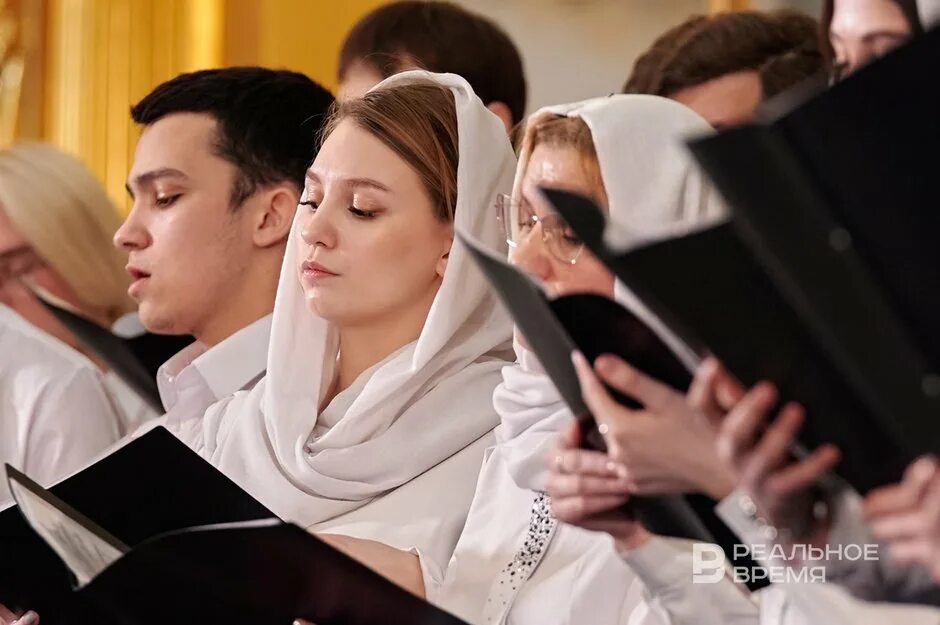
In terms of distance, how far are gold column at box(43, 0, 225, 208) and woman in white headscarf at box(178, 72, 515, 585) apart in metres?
2.43

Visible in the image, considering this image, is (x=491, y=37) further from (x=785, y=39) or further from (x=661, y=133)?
(x=661, y=133)

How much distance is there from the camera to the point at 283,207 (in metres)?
3.06

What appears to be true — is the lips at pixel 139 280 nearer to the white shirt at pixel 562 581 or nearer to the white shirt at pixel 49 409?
the white shirt at pixel 49 409

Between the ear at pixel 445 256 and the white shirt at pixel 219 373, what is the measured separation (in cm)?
65

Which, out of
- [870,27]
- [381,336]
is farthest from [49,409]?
[870,27]

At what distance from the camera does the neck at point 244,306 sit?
303cm

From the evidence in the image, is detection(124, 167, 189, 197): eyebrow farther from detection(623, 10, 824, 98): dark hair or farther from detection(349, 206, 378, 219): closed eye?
detection(623, 10, 824, 98): dark hair

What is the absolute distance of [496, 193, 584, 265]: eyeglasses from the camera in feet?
6.63

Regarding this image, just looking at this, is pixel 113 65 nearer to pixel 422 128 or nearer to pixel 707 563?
pixel 422 128

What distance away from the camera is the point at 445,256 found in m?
2.47

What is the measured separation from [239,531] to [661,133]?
0.89 meters

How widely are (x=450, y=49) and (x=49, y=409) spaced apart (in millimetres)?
→ 1144

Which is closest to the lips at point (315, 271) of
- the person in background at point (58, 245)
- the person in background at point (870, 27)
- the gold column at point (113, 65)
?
the person in background at point (870, 27)

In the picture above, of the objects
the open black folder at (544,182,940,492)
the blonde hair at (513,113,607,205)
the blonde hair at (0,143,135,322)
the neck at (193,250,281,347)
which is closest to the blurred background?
the blonde hair at (0,143,135,322)
